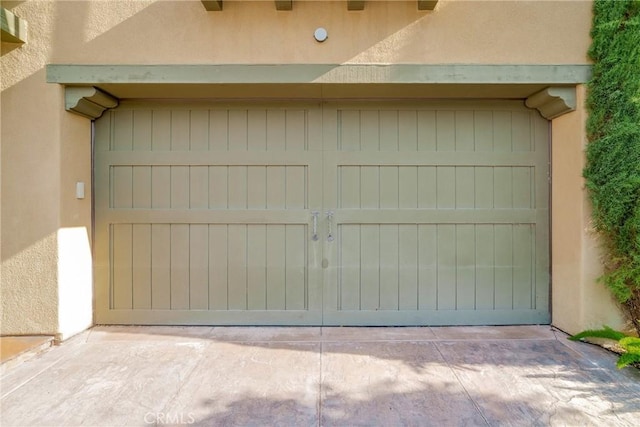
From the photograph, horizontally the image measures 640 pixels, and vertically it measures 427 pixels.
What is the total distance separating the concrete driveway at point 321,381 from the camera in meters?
1.96

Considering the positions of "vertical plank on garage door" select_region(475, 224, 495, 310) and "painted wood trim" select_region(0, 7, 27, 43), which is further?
"vertical plank on garage door" select_region(475, 224, 495, 310)

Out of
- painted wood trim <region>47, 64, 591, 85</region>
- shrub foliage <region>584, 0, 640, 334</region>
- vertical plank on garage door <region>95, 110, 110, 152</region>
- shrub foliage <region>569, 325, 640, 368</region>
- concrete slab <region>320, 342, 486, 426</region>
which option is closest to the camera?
concrete slab <region>320, 342, 486, 426</region>

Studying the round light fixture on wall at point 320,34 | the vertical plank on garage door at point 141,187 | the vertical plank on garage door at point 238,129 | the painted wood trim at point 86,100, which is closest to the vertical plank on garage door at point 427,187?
the round light fixture on wall at point 320,34

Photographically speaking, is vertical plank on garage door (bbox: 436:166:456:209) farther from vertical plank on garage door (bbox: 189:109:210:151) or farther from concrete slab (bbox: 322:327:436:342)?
vertical plank on garage door (bbox: 189:109:210:151)

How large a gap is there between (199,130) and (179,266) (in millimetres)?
1278

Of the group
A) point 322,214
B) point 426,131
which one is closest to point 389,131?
point 426,131

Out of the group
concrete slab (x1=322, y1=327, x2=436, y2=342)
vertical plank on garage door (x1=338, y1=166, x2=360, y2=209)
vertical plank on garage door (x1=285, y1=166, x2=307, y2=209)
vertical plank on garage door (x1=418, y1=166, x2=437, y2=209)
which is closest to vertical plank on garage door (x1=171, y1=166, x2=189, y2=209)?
vertical plank on garage door (x1=285, y1=166, x2=307, y2=209)

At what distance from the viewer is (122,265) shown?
10.8 feet

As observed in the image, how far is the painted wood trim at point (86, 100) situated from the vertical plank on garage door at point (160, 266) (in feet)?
3.69

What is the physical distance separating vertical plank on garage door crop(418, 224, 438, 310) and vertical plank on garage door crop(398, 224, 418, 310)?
4 cm

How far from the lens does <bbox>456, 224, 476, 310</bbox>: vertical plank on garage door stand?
3.27 metres

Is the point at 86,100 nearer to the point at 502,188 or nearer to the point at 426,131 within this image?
the point at 426,131

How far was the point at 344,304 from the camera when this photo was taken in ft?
10.7

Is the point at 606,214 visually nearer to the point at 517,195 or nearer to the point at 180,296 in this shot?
the point at 517,195
